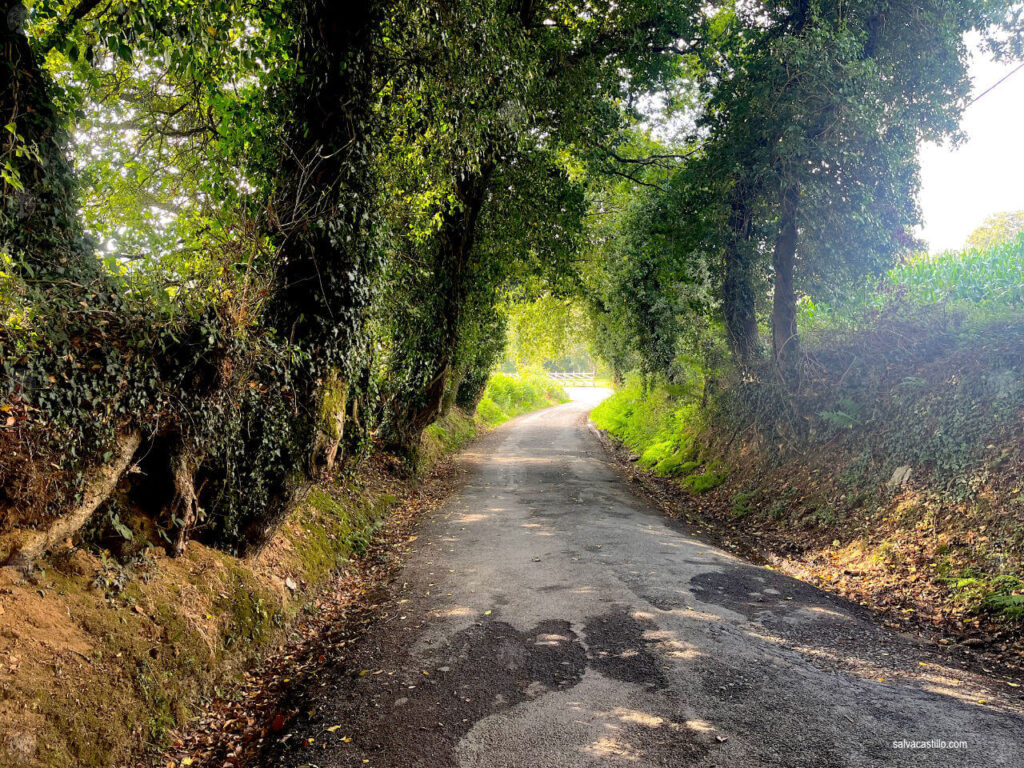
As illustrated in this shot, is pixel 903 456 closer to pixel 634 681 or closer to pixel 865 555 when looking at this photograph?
pixel 865 555

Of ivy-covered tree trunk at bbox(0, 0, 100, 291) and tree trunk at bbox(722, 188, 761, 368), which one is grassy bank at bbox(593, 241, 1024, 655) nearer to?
tree trunk at bbox(722, 188, 761, 368)

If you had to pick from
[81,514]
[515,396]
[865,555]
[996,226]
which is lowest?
[515,396]

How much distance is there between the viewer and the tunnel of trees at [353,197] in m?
4.50

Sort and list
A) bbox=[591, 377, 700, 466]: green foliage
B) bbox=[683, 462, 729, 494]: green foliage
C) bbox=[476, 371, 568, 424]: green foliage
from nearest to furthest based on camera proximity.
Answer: bbox=[683, 462, 729, 494]: green foliage → bbox=[591, 377, 700, 466]: green foliage → bbox=[476, 371, 568, 424]: green foliage

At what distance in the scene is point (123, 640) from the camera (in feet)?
13.9

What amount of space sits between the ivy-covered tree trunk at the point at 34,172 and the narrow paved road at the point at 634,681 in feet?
14.6

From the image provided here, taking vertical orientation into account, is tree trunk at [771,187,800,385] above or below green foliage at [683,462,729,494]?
above

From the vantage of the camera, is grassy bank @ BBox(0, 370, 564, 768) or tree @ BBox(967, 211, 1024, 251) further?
tree @ BBox(967, 211, 1024, 251)

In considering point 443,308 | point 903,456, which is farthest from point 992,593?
point 443,308

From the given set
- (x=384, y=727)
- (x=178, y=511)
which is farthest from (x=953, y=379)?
(x=178, y=511)

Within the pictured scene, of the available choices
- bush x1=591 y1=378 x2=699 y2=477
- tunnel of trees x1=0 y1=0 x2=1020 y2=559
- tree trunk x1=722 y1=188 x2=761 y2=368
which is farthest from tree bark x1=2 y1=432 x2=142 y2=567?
bush x1=591 y1=378 x2=699 y2=477

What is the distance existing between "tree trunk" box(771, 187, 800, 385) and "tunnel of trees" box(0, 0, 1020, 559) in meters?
0.05

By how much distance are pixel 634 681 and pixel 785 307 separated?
9858mm

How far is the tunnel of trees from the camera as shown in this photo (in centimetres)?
450
